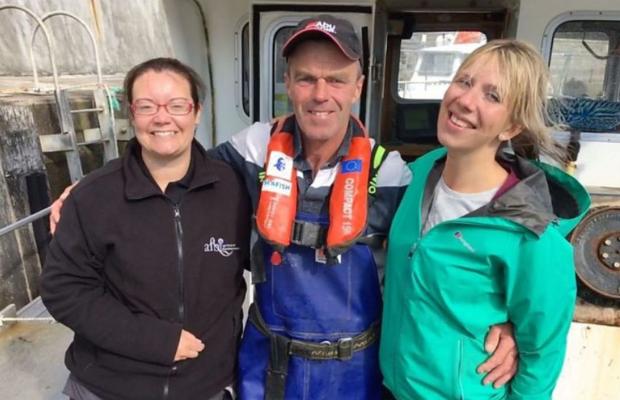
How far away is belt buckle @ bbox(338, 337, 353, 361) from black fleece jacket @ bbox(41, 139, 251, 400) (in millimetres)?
361

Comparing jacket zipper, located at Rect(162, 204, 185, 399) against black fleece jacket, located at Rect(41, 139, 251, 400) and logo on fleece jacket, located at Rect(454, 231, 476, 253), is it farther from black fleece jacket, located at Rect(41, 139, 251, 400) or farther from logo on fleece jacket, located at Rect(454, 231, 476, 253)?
logo on fleece jacket, located at Rect(454, 231, 476, 253)

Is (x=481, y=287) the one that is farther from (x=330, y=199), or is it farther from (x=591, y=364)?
(x=591, y=364)

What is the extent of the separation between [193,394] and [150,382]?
132 millimetres

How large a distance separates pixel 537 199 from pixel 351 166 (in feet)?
1.62

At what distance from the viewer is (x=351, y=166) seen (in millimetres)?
1379

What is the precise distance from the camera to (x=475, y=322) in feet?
3.98

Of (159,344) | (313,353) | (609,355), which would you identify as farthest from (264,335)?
(609,355)

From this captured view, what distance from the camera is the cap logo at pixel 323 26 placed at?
1.29 meters

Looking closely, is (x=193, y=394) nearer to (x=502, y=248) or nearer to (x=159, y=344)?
(x=159, y=344)

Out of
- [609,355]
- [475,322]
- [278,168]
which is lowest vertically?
[609,355]

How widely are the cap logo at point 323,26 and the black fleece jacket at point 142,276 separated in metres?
0.51

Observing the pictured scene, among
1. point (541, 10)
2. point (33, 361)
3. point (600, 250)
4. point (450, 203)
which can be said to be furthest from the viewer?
point (541, 10)

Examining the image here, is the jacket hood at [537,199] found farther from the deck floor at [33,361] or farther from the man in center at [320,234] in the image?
the deck floor at [33,361]

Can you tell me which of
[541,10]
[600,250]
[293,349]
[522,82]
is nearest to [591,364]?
[600,250]
